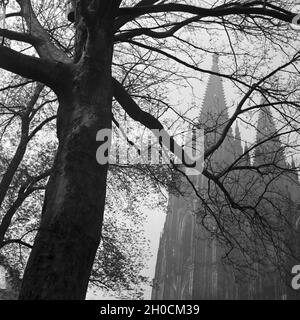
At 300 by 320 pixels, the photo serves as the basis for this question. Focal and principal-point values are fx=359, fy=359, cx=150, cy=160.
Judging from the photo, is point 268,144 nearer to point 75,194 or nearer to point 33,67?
point 33,67

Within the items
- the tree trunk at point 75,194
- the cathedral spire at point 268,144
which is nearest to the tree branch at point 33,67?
the tree trunk at point 75,194

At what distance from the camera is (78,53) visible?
3719 mm

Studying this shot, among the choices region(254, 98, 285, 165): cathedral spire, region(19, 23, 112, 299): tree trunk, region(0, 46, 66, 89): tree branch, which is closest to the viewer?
region(19, 23, 112, 299): tree trunk

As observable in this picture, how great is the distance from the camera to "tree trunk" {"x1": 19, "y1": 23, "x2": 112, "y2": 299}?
85.3 inches

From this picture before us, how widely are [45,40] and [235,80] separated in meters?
2.84

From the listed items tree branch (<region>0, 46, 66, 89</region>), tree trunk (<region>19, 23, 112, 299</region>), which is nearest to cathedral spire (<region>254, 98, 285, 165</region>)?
tree trunk (<region>19, 23, 112, 299</region>)

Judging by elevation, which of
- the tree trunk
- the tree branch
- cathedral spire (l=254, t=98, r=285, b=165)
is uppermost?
cathedral spire (l=254, t=98, r=285, b=165)

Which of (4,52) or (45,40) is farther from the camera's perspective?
(45,40)

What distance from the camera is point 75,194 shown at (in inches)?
96.7

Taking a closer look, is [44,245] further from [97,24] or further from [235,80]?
[235,80]

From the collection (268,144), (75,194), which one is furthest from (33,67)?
(268,144)

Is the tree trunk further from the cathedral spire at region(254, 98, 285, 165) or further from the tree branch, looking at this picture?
the cathedral spire at region(254, 98, 285, 165)
